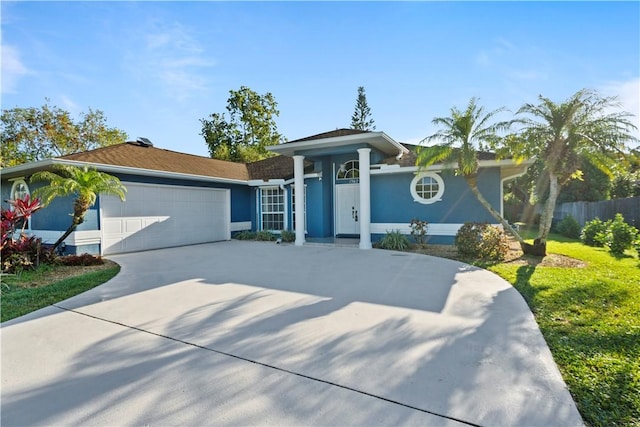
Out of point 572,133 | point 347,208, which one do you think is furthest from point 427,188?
point 572,133

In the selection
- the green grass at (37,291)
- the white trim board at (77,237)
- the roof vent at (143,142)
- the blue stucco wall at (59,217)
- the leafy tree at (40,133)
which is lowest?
the green grass at (37,291)

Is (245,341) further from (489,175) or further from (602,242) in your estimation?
(602,242)

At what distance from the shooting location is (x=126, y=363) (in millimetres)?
3264

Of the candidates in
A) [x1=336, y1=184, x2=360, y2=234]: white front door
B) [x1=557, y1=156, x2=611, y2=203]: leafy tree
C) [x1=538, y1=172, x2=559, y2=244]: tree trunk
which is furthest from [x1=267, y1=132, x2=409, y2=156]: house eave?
[x1=557, y1=156, x2=611, y2=203]: leafy tree

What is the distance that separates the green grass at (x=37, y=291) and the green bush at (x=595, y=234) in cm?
1568

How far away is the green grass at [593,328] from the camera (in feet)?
8.52

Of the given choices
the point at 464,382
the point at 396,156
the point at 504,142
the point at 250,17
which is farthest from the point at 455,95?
the point at 464,382

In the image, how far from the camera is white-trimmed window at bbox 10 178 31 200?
38.3 feet

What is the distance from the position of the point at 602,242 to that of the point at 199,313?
13.7 meters

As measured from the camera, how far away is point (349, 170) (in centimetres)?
1378

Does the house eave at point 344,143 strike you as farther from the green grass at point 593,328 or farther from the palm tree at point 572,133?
the green grass at point 593,328

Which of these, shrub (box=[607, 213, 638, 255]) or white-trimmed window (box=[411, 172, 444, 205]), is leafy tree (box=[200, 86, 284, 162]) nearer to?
white-trimmed window (box=[411, 172, 444, 205])

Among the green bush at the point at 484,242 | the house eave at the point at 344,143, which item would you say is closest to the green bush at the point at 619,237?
the green bush at the point at 484,242

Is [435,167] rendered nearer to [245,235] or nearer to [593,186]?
[245,235]
